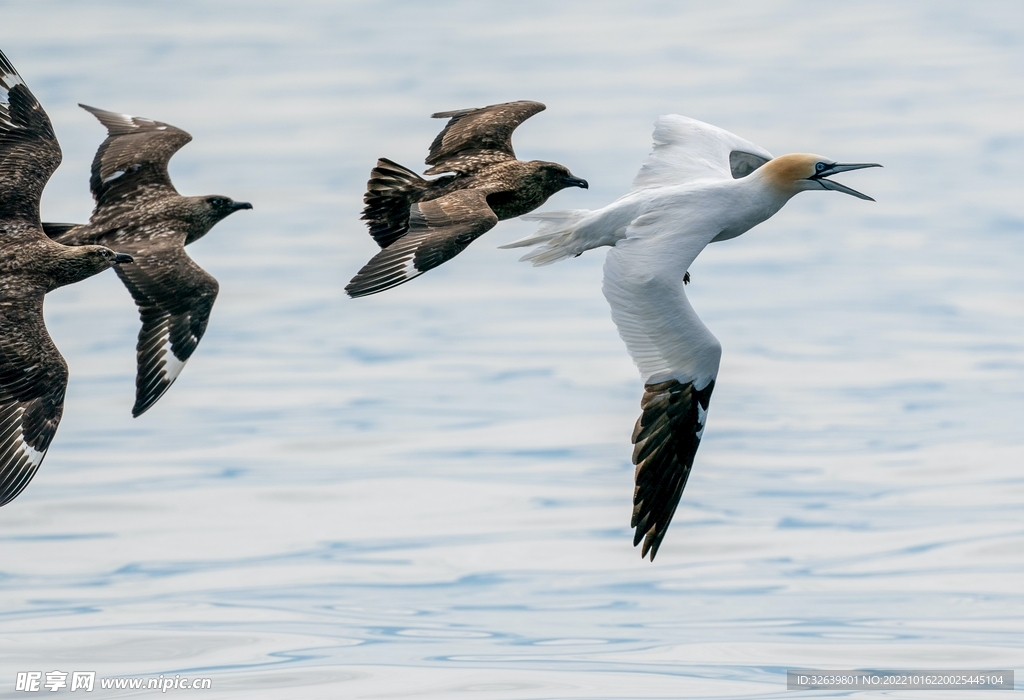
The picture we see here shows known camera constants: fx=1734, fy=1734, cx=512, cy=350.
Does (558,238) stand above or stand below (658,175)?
below

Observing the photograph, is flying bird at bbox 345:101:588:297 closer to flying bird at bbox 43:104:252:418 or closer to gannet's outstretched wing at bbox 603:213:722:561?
gannet's outstretched wing at bbox 603:213:722:561

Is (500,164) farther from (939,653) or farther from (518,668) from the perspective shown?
(518,668)

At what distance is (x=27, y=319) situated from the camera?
15.5 meters

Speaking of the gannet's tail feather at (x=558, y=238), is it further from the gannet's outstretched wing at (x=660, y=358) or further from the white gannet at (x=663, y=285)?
the gannet's outstretched wing at (x=660, y=358)

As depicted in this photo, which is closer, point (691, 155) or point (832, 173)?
point (832, 173)

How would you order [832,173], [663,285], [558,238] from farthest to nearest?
[832,173], [558,238], [663,285]

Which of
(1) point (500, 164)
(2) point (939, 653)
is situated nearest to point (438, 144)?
(1) point (500, 164)

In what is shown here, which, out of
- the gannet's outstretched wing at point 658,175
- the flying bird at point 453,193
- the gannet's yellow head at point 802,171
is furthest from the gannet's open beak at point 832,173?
the flying bird at point 453,193

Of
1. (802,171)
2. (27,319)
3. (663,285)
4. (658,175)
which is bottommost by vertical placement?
(27,319)

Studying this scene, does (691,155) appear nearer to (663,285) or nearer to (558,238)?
(558,238)

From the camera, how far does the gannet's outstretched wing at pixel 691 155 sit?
1594cm

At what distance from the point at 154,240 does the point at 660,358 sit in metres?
5.96

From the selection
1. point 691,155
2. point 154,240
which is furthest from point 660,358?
point 154,240

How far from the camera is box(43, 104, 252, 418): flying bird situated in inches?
684
